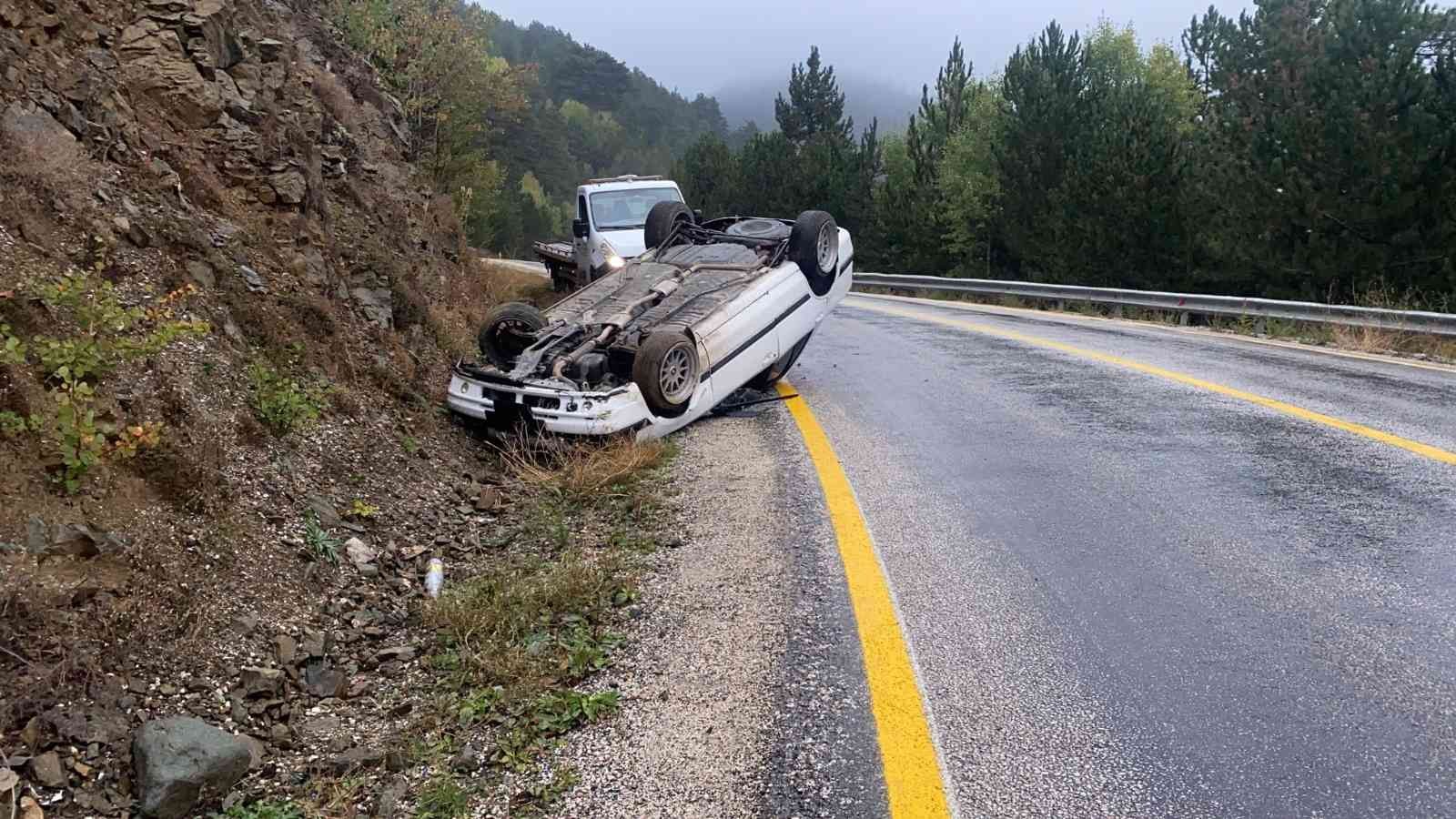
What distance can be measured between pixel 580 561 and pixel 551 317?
13.2ft

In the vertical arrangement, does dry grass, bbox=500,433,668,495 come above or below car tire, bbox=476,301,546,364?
below

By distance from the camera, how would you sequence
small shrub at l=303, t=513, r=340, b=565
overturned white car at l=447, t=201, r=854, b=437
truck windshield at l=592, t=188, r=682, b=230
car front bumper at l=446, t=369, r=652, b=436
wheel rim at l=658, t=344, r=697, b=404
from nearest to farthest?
1. small shrub at l=303, t=513, r=340, b=565
2. car front bumper at l=446, t=369, r=652, b=436
3. overturned white car at l=447, t=201, r=854, b=437
4. wheel rim at l=658, t=344, r=697, b=404
5. truck windshield at l=592, t=188, r=682, b=230

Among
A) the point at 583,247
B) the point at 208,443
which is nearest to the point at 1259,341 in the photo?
the point at 583,247

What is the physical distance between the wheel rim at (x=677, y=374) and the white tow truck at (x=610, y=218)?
8.14m

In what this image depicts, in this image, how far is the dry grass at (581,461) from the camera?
609 centimetres

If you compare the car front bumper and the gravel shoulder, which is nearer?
the gravel shoulder

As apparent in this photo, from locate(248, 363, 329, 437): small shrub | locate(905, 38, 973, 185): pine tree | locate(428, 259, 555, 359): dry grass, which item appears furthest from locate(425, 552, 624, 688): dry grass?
locate(905, 38, 973, 185): pine tree

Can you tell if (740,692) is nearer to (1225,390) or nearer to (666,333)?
(666,333)

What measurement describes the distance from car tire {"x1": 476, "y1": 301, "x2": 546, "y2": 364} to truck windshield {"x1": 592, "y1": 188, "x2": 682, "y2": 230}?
27.7ft

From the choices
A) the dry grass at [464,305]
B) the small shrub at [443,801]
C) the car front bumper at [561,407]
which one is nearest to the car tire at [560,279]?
the dry grass at [464,305]

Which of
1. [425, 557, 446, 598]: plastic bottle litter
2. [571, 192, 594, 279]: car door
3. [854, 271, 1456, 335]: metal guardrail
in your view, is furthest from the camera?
[571, 192, 594, 279]: car door

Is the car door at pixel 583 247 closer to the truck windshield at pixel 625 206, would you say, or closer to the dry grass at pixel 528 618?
the truck windshield at pixel 625 206

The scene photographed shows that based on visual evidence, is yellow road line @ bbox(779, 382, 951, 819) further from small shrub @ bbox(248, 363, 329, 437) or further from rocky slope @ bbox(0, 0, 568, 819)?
small shrub @ bbox(248, 363, 329, 437)

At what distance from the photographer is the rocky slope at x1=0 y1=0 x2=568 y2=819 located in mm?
3080
